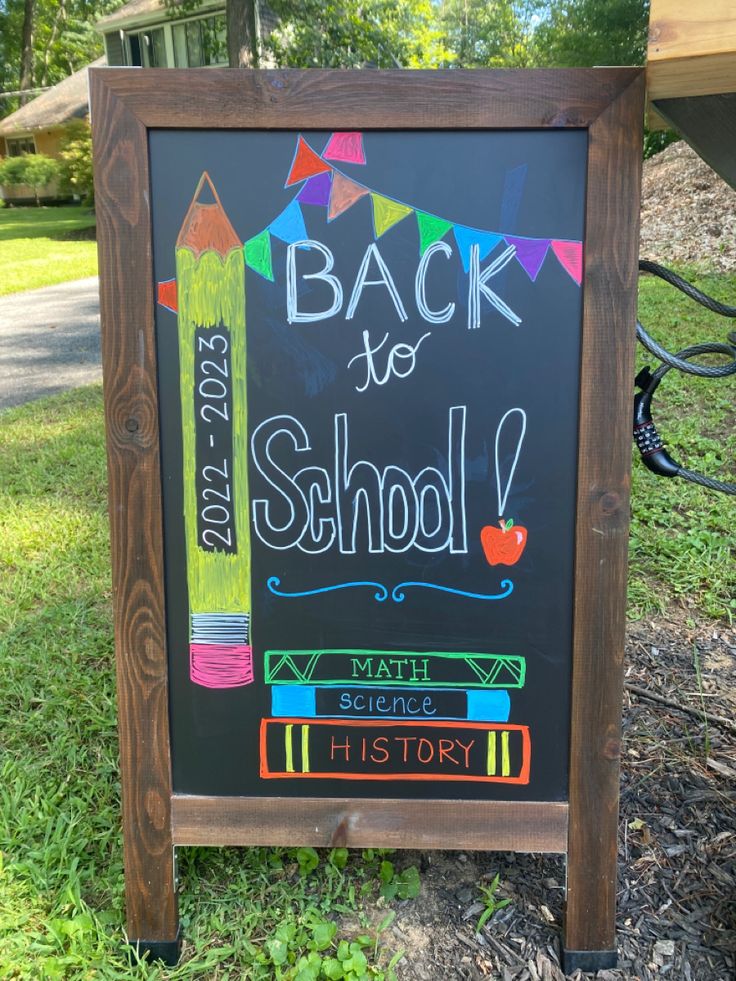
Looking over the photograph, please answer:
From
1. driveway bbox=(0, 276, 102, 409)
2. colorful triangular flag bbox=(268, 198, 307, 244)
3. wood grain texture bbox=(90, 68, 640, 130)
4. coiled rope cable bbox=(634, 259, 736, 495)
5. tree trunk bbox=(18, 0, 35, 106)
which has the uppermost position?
tree trunk bbox=(18, 0, 35, 106)

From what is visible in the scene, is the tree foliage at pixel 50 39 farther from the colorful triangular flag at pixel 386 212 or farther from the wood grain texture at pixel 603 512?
the wood grain texture at pixel 603 512

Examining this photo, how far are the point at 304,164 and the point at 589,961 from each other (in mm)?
1690

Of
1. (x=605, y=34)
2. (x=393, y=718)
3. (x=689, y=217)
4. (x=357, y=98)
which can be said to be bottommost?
(x=393, y=718)

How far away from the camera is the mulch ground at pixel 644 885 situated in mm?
1823

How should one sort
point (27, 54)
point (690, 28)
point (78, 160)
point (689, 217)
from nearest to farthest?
point (690, 28) → point (689, 217) → point (78, 160) → point (27, 54)

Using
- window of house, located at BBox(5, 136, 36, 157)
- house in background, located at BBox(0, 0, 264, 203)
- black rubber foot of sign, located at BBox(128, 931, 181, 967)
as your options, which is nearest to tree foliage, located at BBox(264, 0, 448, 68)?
house in background, located at BBox(0, 0, 264, 203)

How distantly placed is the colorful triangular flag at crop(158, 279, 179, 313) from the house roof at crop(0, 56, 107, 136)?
38.8 meters

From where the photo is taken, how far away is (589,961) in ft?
5.95

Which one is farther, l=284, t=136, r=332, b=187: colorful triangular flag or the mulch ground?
the mulch ground

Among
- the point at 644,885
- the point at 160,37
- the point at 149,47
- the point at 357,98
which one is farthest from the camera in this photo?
the point at 149,47

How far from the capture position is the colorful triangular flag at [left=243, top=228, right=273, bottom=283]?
5.35 feet

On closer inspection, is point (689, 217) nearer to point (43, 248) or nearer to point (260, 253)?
point (260, 253)

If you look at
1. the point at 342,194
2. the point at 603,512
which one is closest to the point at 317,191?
the point at 342,194

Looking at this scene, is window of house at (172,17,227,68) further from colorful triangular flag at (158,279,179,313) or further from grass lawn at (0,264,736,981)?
colorful triangular flag at (158,279,179,313)
